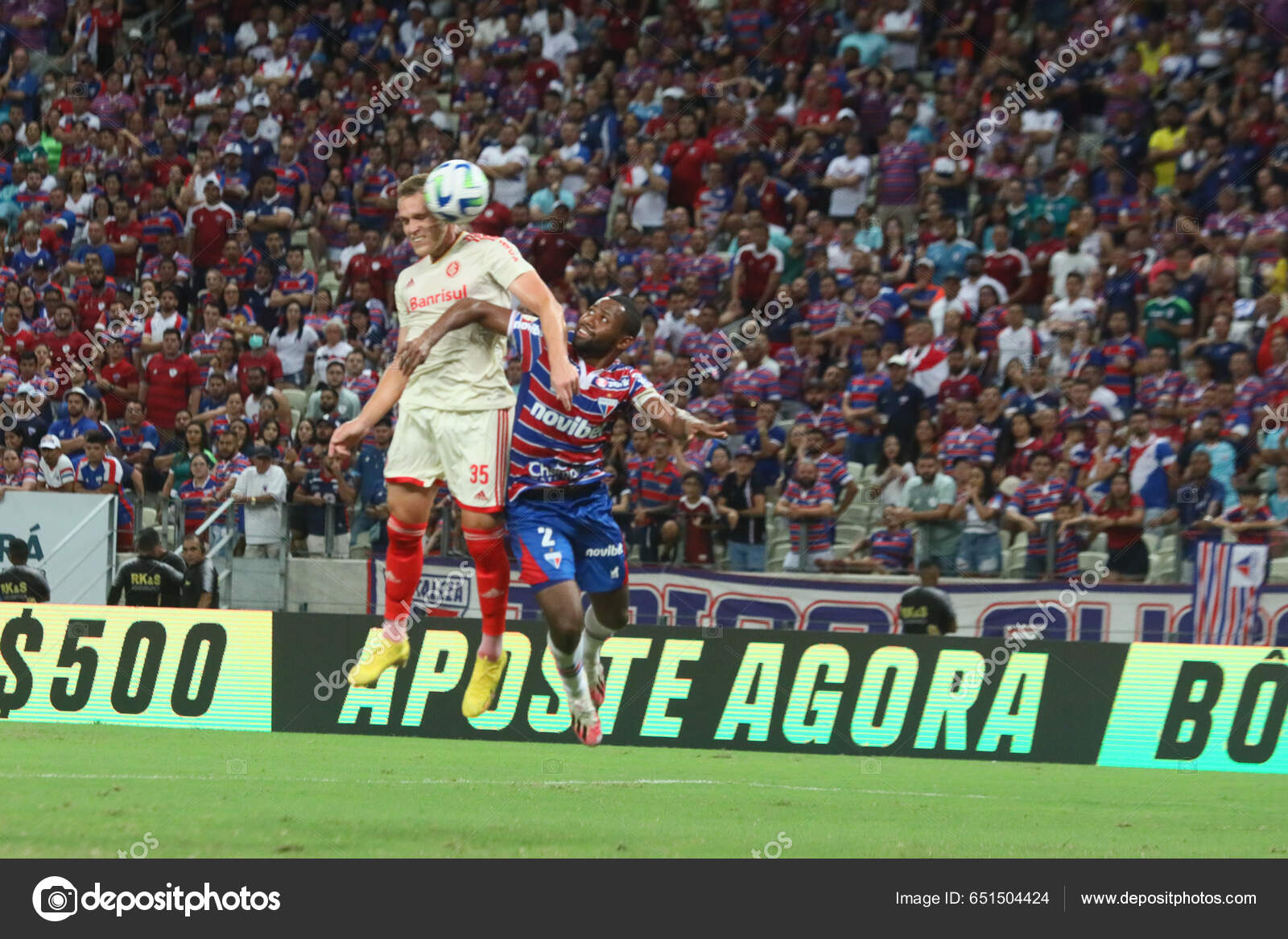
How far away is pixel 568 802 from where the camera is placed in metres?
11.4

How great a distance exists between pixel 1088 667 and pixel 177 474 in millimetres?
10519

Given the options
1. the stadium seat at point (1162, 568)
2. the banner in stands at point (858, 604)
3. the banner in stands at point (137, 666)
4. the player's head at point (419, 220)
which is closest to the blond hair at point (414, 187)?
the player's head at point (419, 220)

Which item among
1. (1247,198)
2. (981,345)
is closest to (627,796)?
(981,345)

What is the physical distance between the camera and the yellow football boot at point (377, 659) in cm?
1005

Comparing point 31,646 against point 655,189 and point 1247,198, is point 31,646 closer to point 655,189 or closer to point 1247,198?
point 655,189

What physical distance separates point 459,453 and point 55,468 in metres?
11.9

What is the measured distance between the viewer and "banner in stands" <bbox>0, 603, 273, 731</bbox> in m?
16.8

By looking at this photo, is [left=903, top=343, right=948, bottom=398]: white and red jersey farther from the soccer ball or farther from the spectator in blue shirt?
the soccer ball

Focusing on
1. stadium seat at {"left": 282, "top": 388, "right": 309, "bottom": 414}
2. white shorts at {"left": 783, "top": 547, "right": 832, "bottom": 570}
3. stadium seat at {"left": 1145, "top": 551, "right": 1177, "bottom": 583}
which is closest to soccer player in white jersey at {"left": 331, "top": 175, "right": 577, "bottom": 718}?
white shorts at {"left": 783, "top": 547, "right": 832, "bottom": 570}

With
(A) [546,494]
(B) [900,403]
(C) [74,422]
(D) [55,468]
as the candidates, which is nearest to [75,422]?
(C) [74,422]

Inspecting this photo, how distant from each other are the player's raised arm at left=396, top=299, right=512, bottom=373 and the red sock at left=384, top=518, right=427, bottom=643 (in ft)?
3.41

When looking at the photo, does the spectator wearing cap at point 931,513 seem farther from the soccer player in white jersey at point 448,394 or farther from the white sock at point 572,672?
the soccer player in white jersey at point 448,394

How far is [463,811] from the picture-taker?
10.7 meters

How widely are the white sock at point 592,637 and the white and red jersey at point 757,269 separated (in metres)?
10.2
